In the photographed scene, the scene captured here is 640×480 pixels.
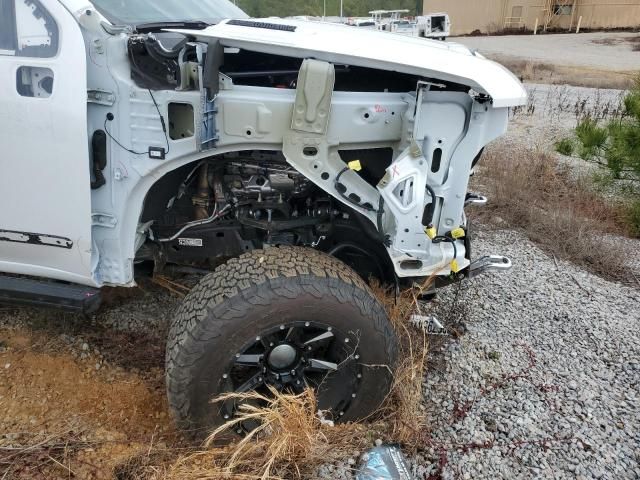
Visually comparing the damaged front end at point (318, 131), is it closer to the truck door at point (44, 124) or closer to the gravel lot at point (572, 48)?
the truck door at point (44, 124)

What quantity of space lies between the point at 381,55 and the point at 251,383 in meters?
1.59

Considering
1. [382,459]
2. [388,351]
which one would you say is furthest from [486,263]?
[382,459]

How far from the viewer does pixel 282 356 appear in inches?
98.3

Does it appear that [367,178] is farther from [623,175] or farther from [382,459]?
[623,175]

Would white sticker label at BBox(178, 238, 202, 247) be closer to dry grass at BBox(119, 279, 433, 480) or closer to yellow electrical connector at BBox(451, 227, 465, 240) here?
dry grass at BBox(119, 279, 433, 480)

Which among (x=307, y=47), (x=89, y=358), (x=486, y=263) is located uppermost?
(x=307, y=47)

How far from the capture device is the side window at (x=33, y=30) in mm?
2277

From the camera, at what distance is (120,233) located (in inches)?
101

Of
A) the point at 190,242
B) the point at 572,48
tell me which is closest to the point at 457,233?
the point at 190,242

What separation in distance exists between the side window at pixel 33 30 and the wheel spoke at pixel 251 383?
5.42 feet

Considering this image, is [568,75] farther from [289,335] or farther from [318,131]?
[289,335]

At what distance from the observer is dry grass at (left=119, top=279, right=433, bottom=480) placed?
2.20 metres

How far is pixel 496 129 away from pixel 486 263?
2.61 feet

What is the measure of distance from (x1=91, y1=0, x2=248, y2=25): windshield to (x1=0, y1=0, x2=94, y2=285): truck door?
450 mm
